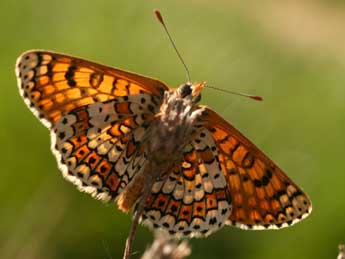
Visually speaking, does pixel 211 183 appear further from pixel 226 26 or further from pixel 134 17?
pixel 226 26

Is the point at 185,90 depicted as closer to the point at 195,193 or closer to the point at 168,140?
the point at 195,193

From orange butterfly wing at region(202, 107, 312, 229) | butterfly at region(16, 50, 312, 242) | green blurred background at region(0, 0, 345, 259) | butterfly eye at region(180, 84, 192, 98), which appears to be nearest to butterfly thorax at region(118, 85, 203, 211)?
butterfly eye at region(180, 84, 192, 98)

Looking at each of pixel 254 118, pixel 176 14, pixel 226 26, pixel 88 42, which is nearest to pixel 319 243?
pixel 254 118

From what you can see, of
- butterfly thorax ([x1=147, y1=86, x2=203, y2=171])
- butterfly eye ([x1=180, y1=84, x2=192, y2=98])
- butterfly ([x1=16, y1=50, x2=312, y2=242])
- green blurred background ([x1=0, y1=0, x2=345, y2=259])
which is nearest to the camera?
butterfly thorax ([x1=147, y1=86, x2=203, y2=171])

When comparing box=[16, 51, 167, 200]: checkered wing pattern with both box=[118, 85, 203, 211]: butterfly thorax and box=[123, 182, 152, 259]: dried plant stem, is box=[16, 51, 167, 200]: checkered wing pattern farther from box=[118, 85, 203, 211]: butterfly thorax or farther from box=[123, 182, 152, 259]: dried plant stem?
box=[123, 182, 152, 259]: dried plant stem

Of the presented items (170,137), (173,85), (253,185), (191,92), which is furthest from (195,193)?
(173,85)

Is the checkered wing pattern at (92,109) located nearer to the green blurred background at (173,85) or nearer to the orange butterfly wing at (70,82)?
the orange butterfly wing at (70,82)

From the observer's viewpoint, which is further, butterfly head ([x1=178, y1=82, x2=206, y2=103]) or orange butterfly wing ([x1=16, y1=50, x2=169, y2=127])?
orange butterfly wing ([x1=16, y1=50, x2=169, y2=127])
